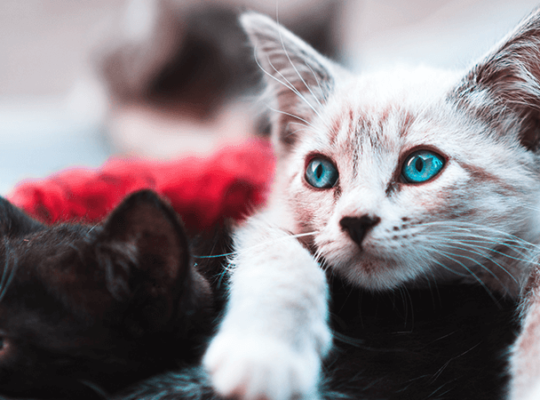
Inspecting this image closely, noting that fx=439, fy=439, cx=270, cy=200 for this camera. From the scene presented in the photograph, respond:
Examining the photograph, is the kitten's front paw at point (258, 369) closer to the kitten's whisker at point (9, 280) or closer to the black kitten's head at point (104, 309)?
the black kitten's head at point (104, 309)

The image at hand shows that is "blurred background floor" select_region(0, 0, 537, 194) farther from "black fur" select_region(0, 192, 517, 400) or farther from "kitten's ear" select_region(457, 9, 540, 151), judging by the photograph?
"black fur" select_region(0, 192, 517, 400)

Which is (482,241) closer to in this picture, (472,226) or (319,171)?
(472,226)

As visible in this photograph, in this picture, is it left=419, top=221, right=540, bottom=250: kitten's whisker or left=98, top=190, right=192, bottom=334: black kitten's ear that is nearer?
left=98, top=190, right=192, bottom=334: black kitten's ear

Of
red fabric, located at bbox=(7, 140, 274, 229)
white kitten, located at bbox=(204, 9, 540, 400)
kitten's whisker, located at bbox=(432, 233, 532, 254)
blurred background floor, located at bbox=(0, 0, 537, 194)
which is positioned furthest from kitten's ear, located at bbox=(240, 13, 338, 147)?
blurred background floor, located at bbox=(0, 0, 537, 194)

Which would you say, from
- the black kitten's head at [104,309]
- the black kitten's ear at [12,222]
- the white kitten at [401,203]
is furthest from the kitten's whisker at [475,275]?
the black kitten's ear at [12,222]

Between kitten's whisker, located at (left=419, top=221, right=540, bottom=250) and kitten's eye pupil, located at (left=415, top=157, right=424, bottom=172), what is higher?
kitten's eye pupil, located at (left=415, top=157, right=424, bottom=172)

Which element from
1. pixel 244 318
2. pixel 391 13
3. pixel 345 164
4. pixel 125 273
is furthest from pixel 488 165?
pixel 391 13

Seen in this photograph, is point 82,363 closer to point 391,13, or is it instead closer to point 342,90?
point 342,90
